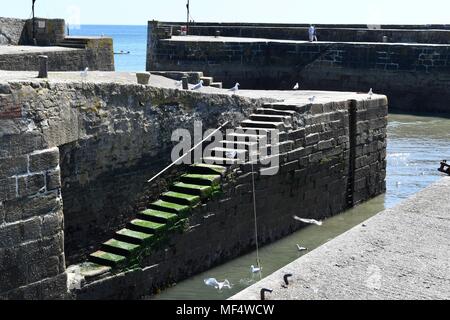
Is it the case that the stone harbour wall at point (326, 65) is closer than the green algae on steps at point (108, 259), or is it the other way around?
the green algae on steps at point (108, 259)

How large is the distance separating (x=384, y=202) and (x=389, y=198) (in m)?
0.40

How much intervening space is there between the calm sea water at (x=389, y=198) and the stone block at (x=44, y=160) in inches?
96.3

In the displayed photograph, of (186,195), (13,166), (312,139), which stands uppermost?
(13,166)

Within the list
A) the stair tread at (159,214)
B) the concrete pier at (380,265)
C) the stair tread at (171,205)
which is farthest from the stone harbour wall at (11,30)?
the concrete pier at (380,265)

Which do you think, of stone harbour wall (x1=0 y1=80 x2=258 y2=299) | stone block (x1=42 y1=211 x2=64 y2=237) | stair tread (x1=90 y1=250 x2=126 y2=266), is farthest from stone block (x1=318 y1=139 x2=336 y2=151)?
stone block (x1=42 y1=211 x2=64 y2=237)

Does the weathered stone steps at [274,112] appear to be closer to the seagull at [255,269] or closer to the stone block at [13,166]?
the seagull at [255,269]

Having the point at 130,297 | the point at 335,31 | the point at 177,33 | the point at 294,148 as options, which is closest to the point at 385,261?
the point at 130,297

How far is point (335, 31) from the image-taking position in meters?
35.3

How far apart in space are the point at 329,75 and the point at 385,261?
25.3 metres

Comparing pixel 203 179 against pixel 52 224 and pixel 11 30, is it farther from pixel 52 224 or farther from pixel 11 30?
pixel 11 30

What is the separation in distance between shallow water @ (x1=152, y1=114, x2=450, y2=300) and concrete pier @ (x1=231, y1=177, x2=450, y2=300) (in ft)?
9.37

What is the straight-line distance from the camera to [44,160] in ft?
29.1

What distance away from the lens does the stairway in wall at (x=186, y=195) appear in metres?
10.3

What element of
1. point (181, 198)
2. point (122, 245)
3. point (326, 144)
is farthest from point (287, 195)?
point (122, 245)
